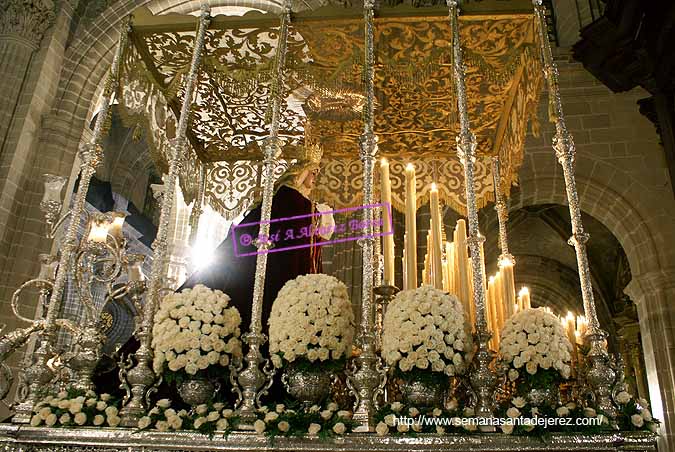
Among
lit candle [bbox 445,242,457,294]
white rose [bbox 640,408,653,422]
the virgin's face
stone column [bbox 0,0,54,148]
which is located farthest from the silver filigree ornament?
stone column [bbox 0,0,54,148]

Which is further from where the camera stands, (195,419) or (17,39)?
(17,39)

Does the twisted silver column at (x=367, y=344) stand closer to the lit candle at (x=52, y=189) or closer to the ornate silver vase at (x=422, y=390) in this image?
the ornate silver vase at (x=422, y=390)

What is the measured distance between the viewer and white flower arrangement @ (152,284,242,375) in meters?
2.87

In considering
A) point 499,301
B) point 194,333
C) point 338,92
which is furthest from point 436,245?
point 194,333

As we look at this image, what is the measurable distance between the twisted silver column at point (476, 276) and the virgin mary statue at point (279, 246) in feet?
5.44

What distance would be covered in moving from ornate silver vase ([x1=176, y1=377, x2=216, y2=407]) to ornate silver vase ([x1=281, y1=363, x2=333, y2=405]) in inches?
18.2

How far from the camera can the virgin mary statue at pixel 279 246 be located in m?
4.48

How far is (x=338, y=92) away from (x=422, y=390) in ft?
9.05

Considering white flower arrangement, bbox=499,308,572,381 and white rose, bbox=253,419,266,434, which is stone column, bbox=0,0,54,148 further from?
white flower arrangement, bbox=499,308,572,381

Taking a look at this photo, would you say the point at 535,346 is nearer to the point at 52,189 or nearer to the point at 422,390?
the point at 422,390

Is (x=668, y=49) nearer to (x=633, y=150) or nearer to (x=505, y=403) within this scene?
(x=633, y=150)

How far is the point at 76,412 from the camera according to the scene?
9.23 ft

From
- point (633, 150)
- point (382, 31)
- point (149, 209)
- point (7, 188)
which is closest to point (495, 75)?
point (382, 31)

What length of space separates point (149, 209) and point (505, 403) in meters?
14.5
